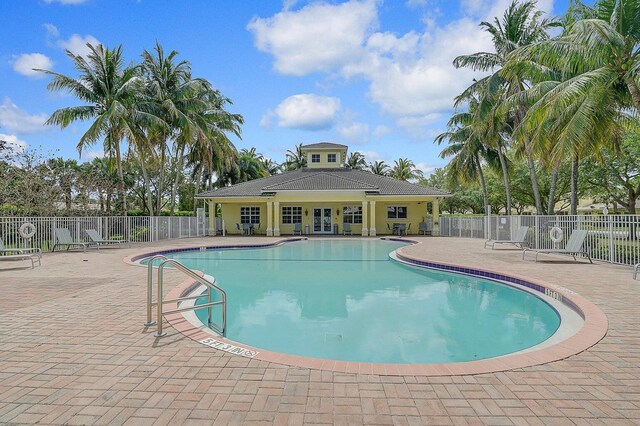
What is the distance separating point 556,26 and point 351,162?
3220 centimetres

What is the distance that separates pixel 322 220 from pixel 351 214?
2.20 meters

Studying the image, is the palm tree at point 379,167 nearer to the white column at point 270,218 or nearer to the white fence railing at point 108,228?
the white column at point 270,218

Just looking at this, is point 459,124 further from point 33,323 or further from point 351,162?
point 33,323

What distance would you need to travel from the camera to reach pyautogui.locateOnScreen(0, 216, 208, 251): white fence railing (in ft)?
44.6

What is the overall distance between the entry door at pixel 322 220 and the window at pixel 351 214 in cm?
111

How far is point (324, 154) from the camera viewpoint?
30.8m

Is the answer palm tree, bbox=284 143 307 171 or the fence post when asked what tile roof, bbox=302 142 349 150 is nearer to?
palm tree, bbox=284 143 307 171

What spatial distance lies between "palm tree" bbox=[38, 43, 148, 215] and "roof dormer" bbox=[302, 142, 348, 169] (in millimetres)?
13064

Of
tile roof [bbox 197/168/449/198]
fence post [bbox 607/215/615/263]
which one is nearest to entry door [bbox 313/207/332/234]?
tile roof [bbox 197/168/449/198]

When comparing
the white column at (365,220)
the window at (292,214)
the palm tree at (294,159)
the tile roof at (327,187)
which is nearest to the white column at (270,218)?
the tile roof at (327,187)

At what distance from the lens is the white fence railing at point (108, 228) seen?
44.6 feet

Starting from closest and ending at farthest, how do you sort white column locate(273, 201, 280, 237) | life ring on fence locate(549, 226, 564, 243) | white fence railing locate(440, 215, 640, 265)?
white fence railing locate(440, 215, 640, 265), life ring on fence locate(549, 226, 564, 243), white column locate(273, 201, 280, 237)

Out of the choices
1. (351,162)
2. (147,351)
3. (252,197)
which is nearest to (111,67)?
→ (252,197)

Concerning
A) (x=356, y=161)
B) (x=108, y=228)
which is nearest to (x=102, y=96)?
(x=108, y=228)
